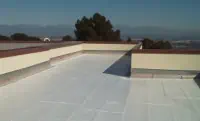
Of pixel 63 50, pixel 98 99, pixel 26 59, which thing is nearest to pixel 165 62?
pixel 98 99

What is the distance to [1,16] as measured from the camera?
42250 mm

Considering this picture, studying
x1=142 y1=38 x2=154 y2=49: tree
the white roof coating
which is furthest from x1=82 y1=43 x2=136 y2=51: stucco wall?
x1=142 y1=38 x2=154 y2=49: tree

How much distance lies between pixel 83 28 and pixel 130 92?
16355 mm

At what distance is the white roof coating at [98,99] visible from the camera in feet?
12.7

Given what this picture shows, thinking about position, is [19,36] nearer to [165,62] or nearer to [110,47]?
[110,47]

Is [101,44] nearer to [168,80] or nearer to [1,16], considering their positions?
[168,80]

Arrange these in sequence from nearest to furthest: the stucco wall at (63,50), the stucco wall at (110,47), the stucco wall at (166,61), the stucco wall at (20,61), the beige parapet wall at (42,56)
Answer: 1. the stucco wall at (20,61)
2. the beige parapet wall at (42,56)
3. the stucco wall at (166,61)
4. the stucco wall at (63,50)
5. the stucco wall at (110,47)

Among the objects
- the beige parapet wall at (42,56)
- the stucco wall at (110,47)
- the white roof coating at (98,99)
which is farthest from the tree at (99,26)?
the white roof coating at (98,99)

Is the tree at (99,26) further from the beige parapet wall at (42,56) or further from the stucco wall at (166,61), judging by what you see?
the stucco wall at (166,61)

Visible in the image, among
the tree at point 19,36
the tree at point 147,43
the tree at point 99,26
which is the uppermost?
the tree at point 99,26

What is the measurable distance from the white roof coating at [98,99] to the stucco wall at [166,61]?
16.9 inches

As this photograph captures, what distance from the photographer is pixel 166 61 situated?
21.7 ft

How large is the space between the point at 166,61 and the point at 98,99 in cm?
272

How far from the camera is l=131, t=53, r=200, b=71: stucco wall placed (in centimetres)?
654
